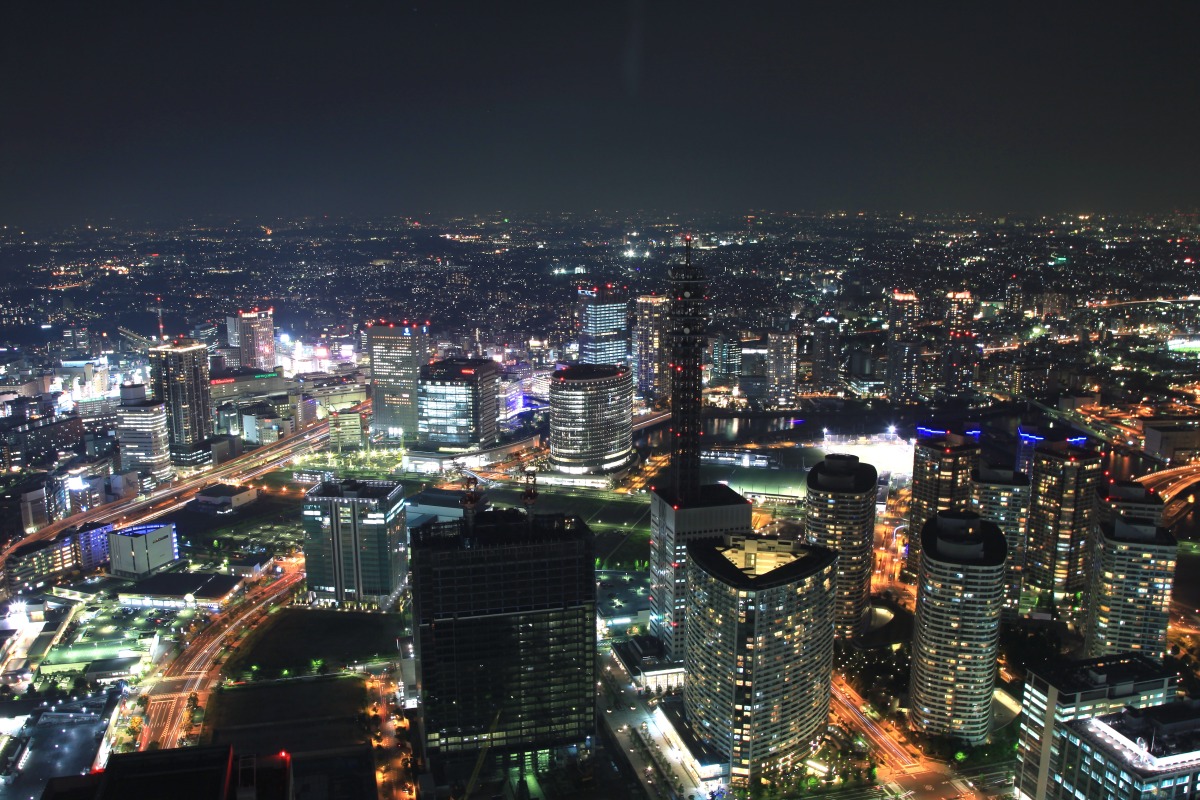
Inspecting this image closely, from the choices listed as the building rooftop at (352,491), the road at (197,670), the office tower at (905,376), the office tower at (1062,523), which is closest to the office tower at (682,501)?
the building rooftop at (352,491)

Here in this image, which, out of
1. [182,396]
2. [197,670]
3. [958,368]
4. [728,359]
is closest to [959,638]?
[197,670]

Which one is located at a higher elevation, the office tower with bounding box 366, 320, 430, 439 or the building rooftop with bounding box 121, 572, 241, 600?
the office tower with bounding box 366, 320, 430, 439

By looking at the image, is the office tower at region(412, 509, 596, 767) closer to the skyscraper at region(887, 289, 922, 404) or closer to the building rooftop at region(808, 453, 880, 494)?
the building rooftop at region(808, 453, 880, 494)

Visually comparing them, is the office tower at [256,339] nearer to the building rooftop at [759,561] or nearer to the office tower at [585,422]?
the office tower at [585,422]

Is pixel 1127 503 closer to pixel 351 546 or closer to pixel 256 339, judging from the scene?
pixel 351 546

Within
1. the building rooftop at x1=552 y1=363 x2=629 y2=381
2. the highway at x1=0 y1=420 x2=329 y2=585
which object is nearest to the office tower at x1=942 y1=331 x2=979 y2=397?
the building rooftop at x1=552 y1=363 x2=629 y2=381

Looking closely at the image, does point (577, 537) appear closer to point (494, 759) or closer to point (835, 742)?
point (494, 759)

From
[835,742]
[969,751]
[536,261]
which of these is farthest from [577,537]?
[536,261]
